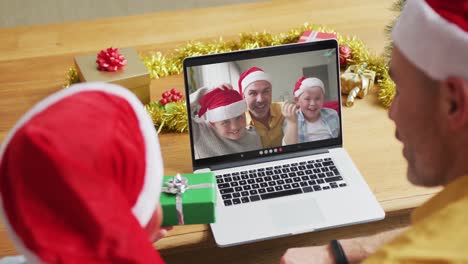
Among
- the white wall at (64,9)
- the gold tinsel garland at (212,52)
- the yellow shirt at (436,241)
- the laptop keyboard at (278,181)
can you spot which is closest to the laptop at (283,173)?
the laptop keyboard at (278,181)

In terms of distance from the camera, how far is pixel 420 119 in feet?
3.36

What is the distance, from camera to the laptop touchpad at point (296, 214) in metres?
1.30

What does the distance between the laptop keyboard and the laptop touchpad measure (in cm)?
3

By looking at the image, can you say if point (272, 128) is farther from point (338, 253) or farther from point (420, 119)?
point (420, 119)

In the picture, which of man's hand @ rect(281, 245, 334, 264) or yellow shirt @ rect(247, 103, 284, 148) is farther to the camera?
yellow shirt @ rect(247, 103, 284, 148)

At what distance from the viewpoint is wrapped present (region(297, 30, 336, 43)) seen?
174 cm

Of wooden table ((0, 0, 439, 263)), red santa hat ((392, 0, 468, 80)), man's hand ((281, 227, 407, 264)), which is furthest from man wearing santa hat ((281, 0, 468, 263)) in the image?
wooden table ((0, 0, 439, 263))

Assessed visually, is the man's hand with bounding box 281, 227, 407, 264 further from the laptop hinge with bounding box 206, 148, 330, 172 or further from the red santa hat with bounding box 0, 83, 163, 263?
the red santa hat with bounding box 0, 83, 163, 263

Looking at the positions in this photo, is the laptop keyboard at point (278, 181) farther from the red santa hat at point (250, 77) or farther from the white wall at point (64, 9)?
the white wall at point (64, 9)

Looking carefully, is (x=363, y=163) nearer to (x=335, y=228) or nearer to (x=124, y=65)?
(x=335, y=228)

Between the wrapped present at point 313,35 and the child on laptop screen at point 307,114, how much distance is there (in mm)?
307

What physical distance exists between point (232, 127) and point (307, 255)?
0.32 metres

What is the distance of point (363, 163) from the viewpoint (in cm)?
147

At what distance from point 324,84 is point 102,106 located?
697 millimetres
